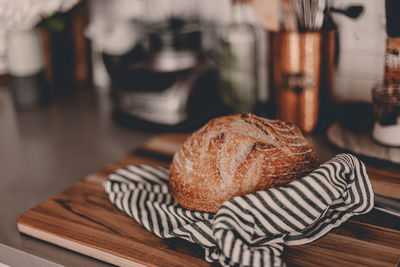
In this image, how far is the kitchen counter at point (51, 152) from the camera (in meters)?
0.74

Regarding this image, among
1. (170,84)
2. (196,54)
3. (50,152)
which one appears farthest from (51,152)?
(196,54)

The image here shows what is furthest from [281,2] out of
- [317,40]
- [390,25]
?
[390,25]

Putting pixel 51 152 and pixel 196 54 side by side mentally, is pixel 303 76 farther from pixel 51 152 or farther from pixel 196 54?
pixel 51 152

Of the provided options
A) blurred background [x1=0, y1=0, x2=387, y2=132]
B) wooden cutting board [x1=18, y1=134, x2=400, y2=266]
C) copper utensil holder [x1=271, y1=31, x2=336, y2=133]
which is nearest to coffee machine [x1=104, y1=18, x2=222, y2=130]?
blurred background [x1=0, y1=0, x2=387, y2=132]

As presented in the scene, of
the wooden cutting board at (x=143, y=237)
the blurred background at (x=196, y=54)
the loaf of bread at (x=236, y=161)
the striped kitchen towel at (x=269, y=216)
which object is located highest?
the blurred background at (x=196, y=54)

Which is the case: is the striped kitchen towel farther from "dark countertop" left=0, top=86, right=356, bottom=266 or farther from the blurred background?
the blurred background

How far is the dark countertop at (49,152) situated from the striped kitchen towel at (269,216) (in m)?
0.14

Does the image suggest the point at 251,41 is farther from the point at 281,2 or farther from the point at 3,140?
the point at 3,140

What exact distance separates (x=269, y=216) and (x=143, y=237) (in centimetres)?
20

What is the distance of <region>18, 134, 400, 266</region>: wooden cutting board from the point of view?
659 millimetres

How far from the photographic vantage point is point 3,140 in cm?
115

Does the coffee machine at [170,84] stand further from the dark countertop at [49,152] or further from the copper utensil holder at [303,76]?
the copper utensil holder at [303,76]

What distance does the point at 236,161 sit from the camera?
2.37 ft

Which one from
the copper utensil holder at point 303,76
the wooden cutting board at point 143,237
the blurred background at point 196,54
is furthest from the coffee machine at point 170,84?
the wooden cutting board at point 143,237
